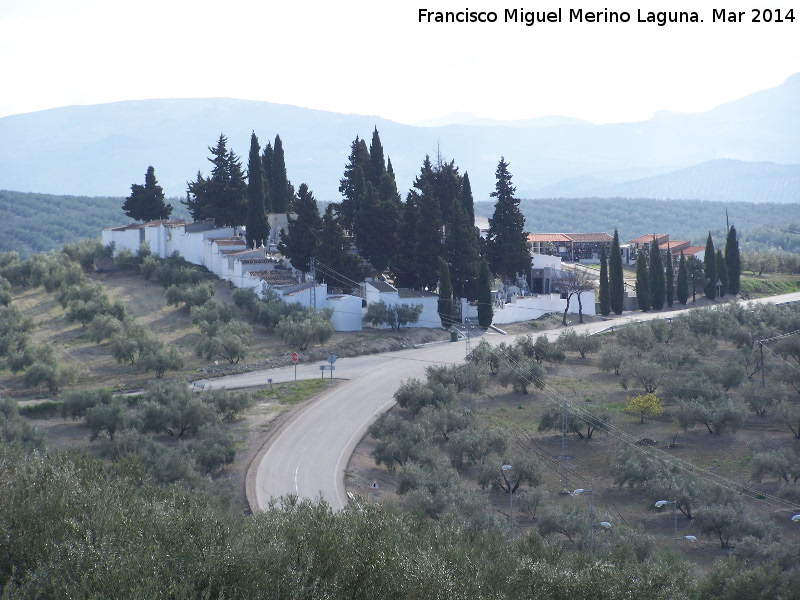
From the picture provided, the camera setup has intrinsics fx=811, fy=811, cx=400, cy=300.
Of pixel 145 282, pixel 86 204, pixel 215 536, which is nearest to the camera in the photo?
pixel 215 536

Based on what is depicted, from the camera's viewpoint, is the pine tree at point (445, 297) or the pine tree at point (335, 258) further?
the pine tree at point (335, 258)

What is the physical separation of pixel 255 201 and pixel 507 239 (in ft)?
47.0

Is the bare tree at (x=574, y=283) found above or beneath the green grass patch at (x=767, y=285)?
above

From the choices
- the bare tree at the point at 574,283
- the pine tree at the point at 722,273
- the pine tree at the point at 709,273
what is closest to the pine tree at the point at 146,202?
the bare tree at the point at 574,283

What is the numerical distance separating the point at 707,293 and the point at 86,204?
110343 millimetres

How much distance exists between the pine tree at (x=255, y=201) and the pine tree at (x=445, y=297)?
11.2 meters

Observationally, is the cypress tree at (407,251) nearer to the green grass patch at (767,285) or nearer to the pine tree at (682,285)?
the pine tree at (682,285)

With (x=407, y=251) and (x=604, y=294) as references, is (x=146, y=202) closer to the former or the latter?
(x=407, y=251)

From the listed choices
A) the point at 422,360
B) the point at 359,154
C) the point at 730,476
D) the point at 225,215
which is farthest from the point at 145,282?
the point at 730,476

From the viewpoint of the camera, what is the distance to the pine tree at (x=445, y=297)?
40719 millimetres

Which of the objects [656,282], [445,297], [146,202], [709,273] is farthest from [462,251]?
[146,202]

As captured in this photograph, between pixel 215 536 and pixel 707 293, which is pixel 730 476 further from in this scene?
pixel 707 293

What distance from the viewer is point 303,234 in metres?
41.9

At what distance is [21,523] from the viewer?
11492 mm
